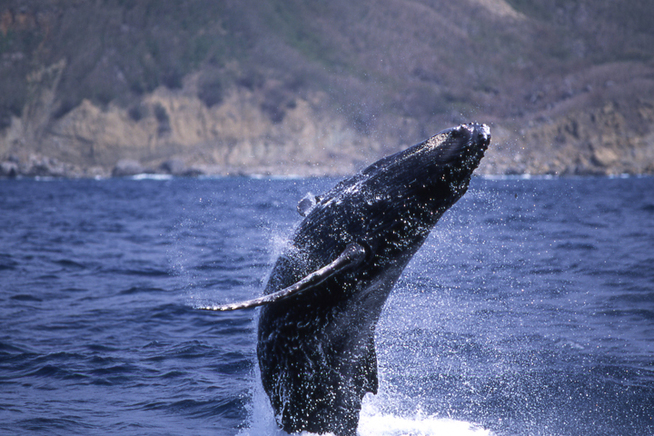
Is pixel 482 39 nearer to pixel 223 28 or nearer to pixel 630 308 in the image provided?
pixel 223 28

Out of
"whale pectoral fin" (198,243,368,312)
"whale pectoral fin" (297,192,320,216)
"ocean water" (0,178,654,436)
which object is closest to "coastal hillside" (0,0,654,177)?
"ocean water" (0,178,654,436)

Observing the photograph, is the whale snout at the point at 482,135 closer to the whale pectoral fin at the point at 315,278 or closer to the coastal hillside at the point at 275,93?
the whale pectoral fin at the point at 315,278

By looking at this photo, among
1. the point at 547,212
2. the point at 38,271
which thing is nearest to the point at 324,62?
the point at 547,212

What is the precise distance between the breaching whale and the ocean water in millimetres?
506

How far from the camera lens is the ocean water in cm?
617

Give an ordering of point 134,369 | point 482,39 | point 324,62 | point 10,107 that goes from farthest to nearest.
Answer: point 482,39, point 324,62, point 10,107, point 134,369

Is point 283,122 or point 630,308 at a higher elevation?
point 630,308

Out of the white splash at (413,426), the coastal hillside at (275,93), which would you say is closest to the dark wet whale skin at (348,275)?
the white splash at (413,426)

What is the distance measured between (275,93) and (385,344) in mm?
153964

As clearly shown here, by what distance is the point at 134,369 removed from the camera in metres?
7.41

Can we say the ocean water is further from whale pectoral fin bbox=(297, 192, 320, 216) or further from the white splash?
whale pectoral fin bbox=(297, 192, 320, 216)

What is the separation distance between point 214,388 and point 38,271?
8.61m

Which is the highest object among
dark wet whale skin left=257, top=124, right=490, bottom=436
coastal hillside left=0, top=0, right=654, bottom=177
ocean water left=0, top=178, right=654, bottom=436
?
dark wet whale skin left=257, top=124, right=490, bottom=436

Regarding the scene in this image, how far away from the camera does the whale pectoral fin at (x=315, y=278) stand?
14.4ft
